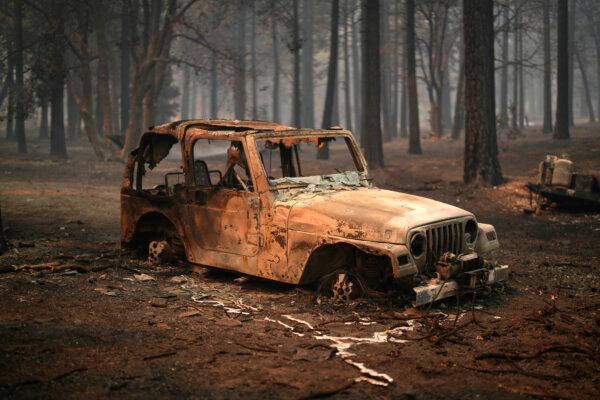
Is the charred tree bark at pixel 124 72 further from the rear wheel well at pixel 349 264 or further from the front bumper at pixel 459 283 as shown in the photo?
the front bumper at pixel 459 283

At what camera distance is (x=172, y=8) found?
27.8m

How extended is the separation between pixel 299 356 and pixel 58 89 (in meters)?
25.7

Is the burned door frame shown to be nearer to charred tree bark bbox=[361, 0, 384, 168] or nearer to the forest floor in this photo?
the forest floor

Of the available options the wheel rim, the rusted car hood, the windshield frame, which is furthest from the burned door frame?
the wheel rim

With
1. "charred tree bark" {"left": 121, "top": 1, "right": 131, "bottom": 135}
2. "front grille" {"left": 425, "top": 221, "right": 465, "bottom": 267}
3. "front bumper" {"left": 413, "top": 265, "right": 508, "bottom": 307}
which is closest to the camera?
"front bumper" {"left": 413, "top": 265, "right": 508, "bottom": 307}

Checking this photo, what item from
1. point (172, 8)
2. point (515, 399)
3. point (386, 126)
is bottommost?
point (515, 399)

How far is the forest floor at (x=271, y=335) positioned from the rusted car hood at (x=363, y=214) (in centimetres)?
79

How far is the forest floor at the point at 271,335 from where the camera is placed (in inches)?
205

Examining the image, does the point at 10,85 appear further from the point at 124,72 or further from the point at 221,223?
the point at 221,223

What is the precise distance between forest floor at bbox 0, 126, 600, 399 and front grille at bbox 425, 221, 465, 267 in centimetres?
56

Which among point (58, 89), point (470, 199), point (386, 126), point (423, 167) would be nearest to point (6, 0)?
point (58, 89)

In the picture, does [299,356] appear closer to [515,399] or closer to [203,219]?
[515,399]

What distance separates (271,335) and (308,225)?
1.35m

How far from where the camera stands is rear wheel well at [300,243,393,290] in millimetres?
7281
